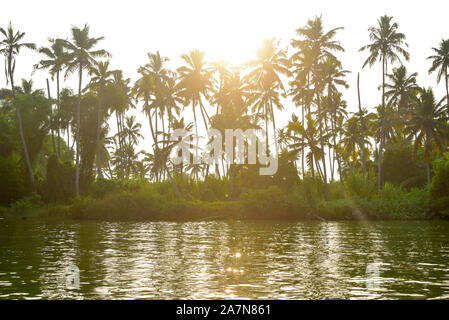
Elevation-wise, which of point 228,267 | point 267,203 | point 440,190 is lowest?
point 228,267

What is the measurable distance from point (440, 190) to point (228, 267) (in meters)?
35.4

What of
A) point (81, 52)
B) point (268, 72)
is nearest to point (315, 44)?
point (268, 72)

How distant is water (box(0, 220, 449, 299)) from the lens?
1288cm

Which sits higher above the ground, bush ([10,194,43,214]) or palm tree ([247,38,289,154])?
palm tree ([247,38,289,154])

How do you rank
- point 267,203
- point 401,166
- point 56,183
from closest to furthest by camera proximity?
point 267,203
point 56,183
point 401,166

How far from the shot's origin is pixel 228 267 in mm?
17375

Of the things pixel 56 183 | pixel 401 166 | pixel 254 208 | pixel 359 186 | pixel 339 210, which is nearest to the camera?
pixel 339 210

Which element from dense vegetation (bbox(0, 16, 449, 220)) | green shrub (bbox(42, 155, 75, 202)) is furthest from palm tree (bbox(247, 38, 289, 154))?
green shrub (bbox(42, 155, 75, 202))

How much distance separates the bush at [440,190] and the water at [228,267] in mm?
18794

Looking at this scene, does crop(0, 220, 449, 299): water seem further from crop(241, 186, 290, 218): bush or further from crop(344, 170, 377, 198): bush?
crop(344, 170, 377, 198): bush

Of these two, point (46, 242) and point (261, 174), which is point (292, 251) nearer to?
point (46, 242)

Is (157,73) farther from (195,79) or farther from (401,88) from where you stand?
(401,88)

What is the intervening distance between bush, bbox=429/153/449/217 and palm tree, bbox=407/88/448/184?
11.8 metres
